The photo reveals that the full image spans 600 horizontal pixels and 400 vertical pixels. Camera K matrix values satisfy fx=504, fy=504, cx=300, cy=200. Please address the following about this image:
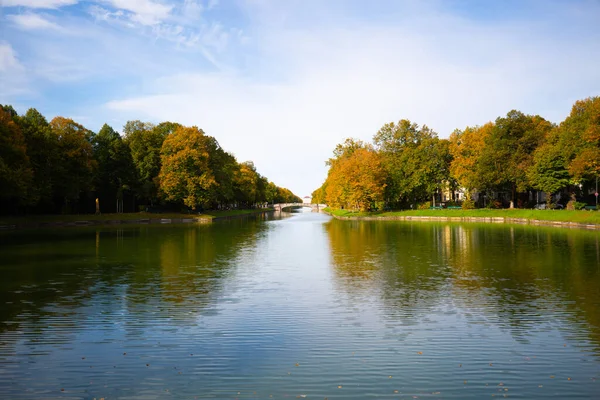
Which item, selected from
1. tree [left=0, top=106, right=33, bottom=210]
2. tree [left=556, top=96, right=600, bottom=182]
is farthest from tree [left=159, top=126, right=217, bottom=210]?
tree [left=556, top=96, right=600, bottom=182]

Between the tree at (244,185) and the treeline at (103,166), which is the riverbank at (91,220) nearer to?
the treeline at (103,166)

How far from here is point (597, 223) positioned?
56.1 metres

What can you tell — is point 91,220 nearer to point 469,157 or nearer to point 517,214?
point 517,214

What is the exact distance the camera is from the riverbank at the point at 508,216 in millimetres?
59906

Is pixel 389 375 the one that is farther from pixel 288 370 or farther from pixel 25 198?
pixel 25 198

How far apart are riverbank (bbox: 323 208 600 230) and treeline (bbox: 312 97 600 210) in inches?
185

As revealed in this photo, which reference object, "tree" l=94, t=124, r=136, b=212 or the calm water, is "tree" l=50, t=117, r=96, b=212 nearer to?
"tree" l=94, t=124, r=136, b=212

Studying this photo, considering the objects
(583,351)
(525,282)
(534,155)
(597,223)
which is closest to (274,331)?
(583,351)

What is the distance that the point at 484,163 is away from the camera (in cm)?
8525

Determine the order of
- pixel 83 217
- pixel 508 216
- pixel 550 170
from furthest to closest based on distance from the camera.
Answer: pixel 83 217
pixel 508 216
pixel 550 170

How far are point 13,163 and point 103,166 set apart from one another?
2861 cm

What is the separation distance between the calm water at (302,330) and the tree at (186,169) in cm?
5966

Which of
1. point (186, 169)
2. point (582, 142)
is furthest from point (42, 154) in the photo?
point (582, 142)

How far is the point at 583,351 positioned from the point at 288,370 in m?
7.15
